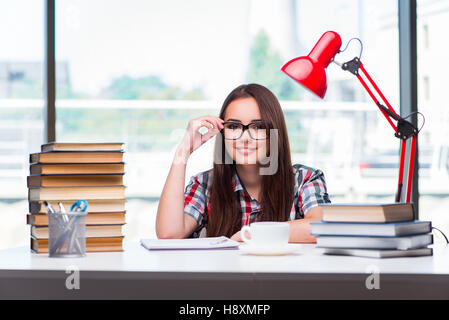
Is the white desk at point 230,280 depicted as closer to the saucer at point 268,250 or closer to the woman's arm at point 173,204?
the saucer at point 268,250

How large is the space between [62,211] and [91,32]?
4700 millimetres

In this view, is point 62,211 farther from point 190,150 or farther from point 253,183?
point 253,183

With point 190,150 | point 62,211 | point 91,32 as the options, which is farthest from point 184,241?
point 91,32

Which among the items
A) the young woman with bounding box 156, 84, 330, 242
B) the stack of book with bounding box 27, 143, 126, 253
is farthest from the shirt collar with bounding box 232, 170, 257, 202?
the stack of book with bounding box 27, 143, 126, 253

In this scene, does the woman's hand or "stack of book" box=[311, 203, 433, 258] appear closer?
"stack of book" box=[311, 203, 433, 258]

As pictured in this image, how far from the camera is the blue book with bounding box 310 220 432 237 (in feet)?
3.63

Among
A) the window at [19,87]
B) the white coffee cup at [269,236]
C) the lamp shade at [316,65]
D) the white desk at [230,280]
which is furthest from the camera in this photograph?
the window at [19,87]

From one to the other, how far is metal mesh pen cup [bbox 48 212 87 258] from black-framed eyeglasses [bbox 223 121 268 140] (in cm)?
69

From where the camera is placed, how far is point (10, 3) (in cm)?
509

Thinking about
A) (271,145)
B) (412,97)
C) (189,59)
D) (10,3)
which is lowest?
(271,145)

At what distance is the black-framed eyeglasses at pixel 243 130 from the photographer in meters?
1.77

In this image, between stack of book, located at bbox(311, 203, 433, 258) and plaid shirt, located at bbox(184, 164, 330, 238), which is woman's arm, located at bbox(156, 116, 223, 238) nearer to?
plaid shirt, located at bbox(184, 164, 330, 238)

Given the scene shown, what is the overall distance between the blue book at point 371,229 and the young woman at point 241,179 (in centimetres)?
53

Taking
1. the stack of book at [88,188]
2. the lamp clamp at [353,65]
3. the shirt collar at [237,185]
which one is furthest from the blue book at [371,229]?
the shirt collar at [237,185]
